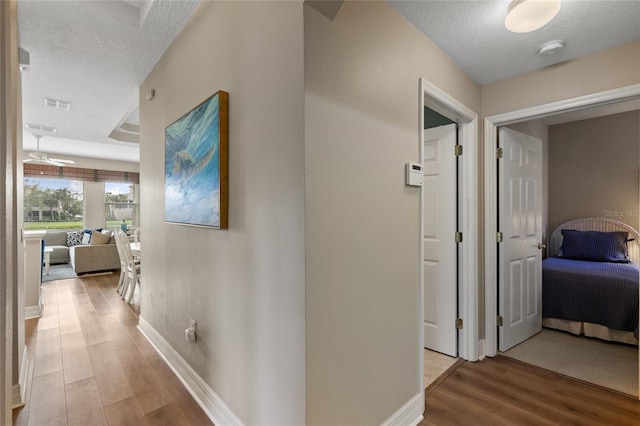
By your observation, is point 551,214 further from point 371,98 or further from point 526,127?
point 371,98

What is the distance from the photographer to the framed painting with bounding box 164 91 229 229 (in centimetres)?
167

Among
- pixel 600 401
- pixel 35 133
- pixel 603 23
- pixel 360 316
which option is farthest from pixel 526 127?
pixel 35 133

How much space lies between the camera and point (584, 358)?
2.54 m

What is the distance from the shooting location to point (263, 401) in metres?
1.43

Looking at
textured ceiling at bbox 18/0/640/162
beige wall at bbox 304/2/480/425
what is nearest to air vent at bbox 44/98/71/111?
textured ceiling at bbox 18/0/640/162

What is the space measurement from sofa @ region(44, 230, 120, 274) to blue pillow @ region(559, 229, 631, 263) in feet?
25.0

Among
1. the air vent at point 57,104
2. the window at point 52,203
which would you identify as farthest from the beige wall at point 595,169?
the window at point 52,203

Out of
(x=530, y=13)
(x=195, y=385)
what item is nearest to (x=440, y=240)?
(x=530, y=13)

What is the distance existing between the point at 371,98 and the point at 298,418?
1491 mm

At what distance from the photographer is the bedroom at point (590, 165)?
13.0ft

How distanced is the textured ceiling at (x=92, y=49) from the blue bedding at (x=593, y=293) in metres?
4.01

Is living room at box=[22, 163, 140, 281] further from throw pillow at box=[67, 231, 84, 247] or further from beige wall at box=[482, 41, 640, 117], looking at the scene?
beige wall at box=[482, 41, 640, 117]

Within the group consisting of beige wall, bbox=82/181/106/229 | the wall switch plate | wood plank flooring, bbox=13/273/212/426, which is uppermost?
beige wall, bbox=82/181/106/229

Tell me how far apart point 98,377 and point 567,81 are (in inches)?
160
